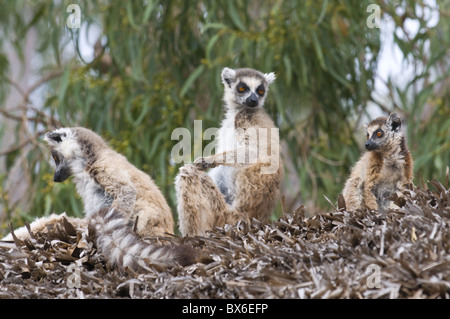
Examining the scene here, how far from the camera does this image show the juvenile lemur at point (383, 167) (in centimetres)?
505

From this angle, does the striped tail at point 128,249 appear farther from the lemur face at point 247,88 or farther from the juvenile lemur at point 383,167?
the lemur face at point 247,88

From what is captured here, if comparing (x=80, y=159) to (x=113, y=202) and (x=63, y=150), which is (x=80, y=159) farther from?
(x=113, y=202)

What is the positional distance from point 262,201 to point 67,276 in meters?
1.94

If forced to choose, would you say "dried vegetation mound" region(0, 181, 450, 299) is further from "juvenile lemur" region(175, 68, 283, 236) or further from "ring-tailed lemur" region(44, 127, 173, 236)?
"juvenile lemur" region(175, 68, 283, 236)

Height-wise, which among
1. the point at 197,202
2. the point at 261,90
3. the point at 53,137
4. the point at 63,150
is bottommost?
the point at 197,202

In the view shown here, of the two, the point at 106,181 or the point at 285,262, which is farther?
the point at 106,181

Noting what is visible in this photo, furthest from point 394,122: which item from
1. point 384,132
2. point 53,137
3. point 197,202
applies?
point 53,137

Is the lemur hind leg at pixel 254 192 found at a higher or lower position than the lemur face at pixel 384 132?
lower

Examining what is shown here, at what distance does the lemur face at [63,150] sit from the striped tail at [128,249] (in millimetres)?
1220

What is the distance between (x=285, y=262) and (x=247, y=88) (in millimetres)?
2739

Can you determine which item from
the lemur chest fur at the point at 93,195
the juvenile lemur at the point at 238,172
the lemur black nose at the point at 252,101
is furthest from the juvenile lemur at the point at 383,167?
the lemur chest fur at the point at 93,195

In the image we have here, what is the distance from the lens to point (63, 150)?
546 centimetres
